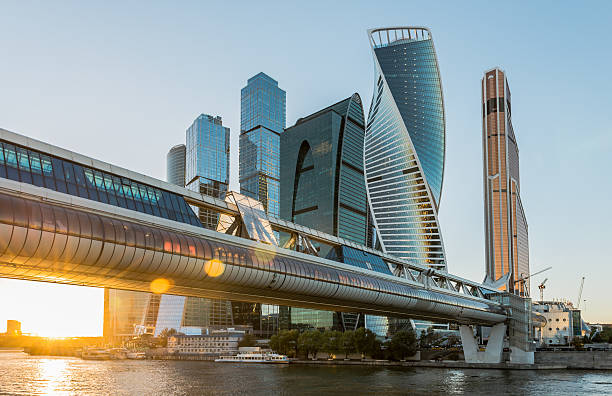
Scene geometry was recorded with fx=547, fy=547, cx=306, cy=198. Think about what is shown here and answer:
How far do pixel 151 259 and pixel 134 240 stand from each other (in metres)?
1.88

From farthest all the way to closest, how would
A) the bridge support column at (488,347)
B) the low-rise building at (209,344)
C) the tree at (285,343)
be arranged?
1. the low-rise building at (209,344)
2. the tree at (285,343)
3. the bridge support column at (488,347)

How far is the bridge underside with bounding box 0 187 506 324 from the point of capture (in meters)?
24.8

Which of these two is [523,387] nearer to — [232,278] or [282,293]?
[282,293]

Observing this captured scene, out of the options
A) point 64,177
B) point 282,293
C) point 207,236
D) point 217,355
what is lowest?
point 217,355

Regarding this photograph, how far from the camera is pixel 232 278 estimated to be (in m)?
36.4

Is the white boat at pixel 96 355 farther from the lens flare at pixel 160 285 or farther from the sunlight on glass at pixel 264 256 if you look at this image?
the sunlight on glass at pixel 264 256

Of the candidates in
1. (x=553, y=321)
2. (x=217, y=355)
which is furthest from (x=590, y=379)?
(x=553, y=321)

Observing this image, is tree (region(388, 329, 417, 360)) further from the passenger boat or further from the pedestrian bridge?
the passenger boat

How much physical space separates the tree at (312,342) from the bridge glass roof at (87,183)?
3053 inches

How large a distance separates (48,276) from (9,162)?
704 centimetres

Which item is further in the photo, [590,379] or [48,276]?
[590,379]

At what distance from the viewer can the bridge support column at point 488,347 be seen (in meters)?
89.9

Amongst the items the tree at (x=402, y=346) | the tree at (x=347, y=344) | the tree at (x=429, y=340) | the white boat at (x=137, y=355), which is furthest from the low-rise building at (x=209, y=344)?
the tree at (x=402, y=346)

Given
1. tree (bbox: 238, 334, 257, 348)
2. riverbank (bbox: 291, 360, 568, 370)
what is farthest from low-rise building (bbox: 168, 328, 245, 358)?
riverbank (bbox: 291, 360, 568, 370)
